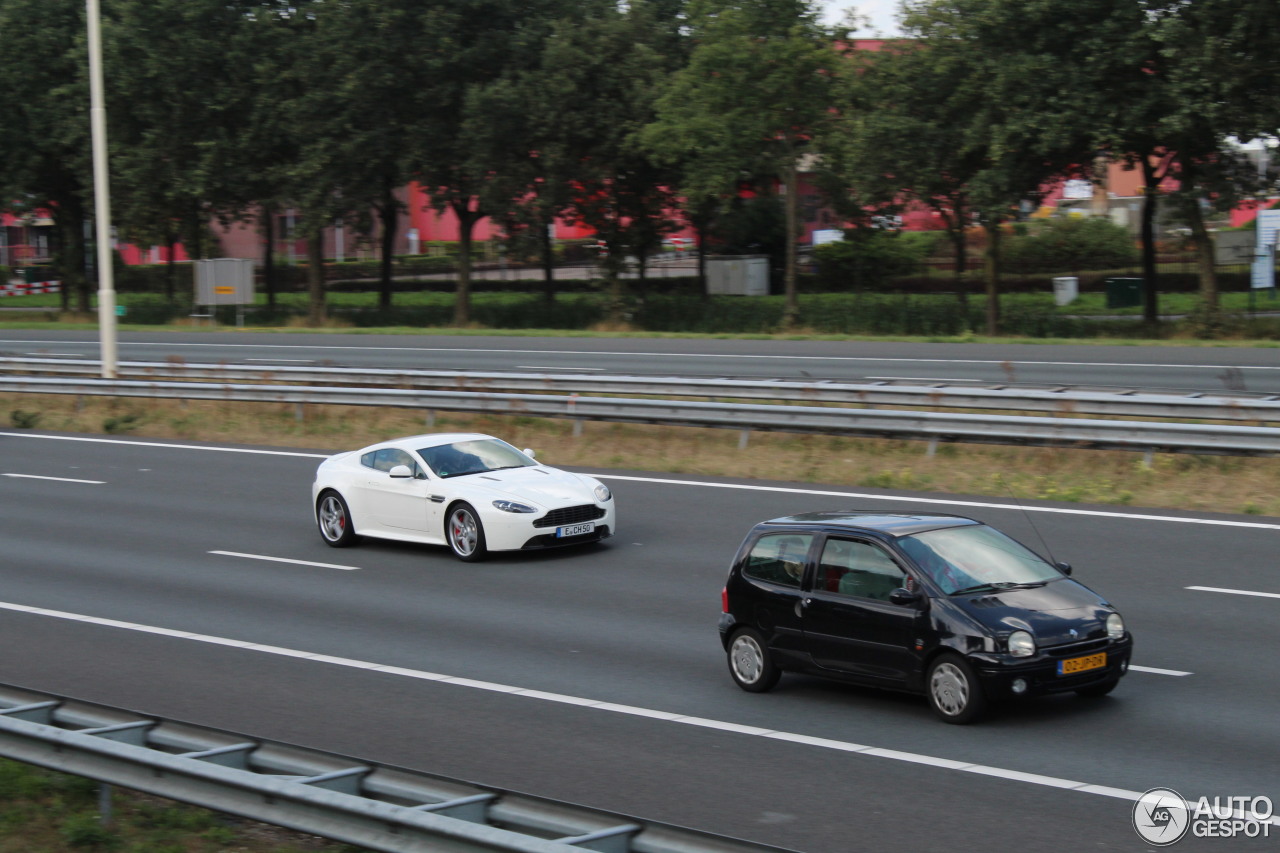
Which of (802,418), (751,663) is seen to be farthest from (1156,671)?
(802,418)

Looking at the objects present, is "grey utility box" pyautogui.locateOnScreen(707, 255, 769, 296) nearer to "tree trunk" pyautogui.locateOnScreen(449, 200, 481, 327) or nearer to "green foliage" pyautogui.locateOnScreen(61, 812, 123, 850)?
"tree trunk" pyautogui.locateOnScreen(449, 200, 481, 327)

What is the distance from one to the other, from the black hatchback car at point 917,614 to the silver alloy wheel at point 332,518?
22.8 feet

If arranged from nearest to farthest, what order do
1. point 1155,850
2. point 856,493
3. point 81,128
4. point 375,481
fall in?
point 1155,850 → point 375,481 → point 856,493 → point 81,128

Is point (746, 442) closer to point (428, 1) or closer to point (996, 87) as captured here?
point (996, 87)

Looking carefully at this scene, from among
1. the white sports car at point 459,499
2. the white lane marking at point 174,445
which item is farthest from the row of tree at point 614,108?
the white sports car at point 459,499

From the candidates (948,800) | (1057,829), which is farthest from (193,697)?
(1057,829)

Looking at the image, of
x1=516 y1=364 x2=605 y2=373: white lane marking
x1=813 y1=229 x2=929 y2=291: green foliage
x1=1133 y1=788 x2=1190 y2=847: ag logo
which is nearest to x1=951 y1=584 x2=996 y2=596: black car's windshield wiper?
x1=1133 y1=788 x2=1190 y2=847: ag logo

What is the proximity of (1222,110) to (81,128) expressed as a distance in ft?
134

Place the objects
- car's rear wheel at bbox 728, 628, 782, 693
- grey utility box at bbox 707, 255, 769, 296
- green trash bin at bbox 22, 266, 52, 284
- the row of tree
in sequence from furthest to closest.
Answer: green trash bin at bbox 22, 266, 52, 284 → grey utility box at bbox 707, 255, 769, 296 → the row of tree → car's rear wheel at bbox 728, 628, 782, 693

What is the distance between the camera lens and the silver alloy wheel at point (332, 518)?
15.6 meters

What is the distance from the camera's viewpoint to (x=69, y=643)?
11172 mm

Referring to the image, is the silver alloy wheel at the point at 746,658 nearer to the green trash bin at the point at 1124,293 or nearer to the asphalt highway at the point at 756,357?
the asphalt highway at the point at 756,357

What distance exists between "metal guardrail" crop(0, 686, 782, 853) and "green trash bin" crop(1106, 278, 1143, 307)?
4509 centimetres

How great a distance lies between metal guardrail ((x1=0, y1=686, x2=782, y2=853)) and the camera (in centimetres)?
503
